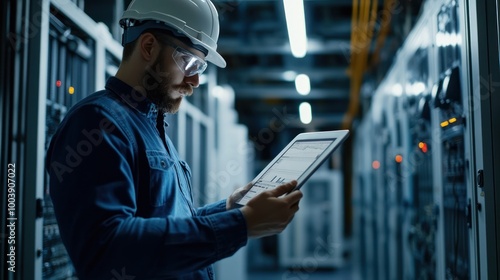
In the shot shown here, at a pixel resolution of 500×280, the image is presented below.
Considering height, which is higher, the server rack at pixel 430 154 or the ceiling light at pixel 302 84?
the ceiling light at pixel 302 84

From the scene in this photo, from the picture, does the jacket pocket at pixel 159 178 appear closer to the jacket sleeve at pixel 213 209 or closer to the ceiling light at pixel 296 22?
the jacket sleeve at pixel 213 209

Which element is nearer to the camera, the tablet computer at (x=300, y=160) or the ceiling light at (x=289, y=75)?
the tablet computer at (x=300, y=160)

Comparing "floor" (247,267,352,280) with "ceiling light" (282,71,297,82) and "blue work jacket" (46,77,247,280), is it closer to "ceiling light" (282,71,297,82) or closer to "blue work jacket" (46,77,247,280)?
"ceiling light" (282,71,297,82)

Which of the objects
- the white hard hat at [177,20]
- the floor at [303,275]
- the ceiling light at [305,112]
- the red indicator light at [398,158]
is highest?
the ceiling light at [305,112]

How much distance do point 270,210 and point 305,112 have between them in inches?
360

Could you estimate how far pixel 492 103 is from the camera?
5.68ft

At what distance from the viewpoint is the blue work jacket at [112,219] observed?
3.84 ft

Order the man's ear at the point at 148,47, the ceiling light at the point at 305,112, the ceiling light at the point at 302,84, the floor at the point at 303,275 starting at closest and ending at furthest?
the man's ear at the point at 148,47 → the ceiling light at the point at 302,84 → the floor at the point at 303,275 → the ceiling light at the point at 305,112

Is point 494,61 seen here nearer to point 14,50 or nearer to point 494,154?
point 494,154

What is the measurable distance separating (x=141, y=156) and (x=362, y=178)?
6574 mm

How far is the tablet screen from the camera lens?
1.38 metres

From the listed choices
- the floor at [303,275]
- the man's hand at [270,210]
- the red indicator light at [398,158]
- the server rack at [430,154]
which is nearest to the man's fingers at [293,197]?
the man's hand at [270,210]

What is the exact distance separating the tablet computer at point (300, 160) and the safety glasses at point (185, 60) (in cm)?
38

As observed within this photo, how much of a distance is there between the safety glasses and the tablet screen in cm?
38
